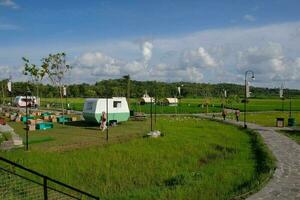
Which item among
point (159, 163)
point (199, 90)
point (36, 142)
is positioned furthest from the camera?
point (199, 90)

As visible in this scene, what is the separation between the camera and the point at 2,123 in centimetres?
2997

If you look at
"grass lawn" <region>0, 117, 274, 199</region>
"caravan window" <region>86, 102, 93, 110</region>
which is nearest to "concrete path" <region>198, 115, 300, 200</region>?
"grass lawn" <region>0, 117, 274, 199</region>

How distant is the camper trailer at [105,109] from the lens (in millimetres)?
32031

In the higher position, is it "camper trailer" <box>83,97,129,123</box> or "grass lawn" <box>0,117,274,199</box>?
"camper trailer" <box>83,97,129,123</box>

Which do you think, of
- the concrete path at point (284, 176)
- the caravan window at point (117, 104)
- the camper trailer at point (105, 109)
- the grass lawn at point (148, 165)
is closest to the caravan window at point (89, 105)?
the camper trailer at point (105, 109)

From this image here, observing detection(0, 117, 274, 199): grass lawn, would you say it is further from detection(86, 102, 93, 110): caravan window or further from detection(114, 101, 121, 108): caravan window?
detection(114, 101, 121, 108): caravan window

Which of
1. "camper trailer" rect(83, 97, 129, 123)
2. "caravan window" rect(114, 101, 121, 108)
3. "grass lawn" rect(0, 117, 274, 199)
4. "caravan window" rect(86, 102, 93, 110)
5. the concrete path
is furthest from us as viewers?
"caravan window" rect(114, 101, 121, 108)

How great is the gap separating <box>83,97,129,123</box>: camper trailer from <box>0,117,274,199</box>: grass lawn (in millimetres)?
6159

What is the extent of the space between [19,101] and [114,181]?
2053 inches

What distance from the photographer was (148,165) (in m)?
18.9

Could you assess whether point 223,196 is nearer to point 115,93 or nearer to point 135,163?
point 135,163

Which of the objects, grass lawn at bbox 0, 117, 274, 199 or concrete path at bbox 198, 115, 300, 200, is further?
grass lawn at bbox 0, 117, 274, 199

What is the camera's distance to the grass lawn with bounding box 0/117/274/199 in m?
15.0

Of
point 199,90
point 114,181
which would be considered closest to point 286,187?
point 114,181
